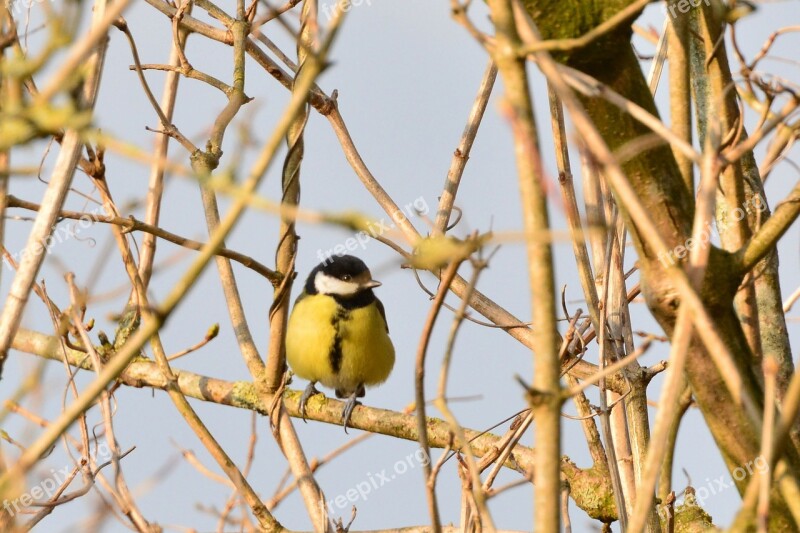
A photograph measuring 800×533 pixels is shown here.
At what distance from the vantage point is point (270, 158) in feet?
2.91

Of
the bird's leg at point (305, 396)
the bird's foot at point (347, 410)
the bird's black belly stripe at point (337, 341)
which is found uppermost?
the bird's black belly stripe at point (337, 341)

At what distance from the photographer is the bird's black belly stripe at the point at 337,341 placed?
4.18 metres

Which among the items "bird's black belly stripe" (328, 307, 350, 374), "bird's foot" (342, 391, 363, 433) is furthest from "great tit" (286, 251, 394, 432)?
"bird's foot" (342, 391, 363, 433)

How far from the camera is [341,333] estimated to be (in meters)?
4.24

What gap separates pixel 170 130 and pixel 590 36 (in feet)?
4.56

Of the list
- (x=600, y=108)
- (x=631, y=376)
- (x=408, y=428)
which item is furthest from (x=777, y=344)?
(x=408, y=428)

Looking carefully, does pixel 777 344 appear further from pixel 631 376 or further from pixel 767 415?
pixel 767 415

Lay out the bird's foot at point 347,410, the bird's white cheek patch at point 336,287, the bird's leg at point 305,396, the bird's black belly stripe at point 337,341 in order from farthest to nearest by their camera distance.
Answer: the bird's white cheek patch at point 336,287, the bird's black belly stripe at point 337,341, the bird's leg at point 305,396, the bird's foot at point 347,410

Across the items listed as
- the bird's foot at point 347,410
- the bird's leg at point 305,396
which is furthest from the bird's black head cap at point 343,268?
the bird's foot at point 347,410

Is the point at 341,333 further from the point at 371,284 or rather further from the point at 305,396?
the point at 305,396

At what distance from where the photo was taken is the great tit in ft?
13.7

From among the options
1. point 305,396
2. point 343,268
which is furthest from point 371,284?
point 305,396

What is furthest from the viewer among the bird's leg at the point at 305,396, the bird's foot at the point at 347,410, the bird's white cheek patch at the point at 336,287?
the bird's white cheek patch at the point at 336,287

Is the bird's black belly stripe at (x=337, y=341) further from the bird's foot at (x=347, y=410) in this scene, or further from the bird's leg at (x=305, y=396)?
the bird's foot at (x=347, y=410)
